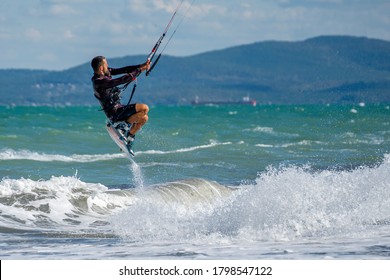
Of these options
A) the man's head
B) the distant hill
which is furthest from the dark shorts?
the distant hill

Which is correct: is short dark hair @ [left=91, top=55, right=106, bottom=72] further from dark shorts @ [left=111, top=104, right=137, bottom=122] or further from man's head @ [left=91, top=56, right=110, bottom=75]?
dark shorts @ [left=111, top=104, right=137, bottom=122]

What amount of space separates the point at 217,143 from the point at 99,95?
84.7 ft

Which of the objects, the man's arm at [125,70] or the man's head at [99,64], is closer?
the man's arm at [125,70]

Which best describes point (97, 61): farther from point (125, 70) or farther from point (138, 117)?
point (138, 117)

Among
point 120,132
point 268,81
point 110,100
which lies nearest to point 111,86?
point 110,100

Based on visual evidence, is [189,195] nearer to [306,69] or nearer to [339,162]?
[339,162]

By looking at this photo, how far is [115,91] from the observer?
15016 mm

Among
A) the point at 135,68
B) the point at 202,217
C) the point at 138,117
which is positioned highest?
the point at 135,68

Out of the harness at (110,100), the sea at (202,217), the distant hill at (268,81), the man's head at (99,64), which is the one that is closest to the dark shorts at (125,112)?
the harness at (110,100)

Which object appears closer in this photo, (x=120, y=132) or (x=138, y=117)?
(x=138, y=117)

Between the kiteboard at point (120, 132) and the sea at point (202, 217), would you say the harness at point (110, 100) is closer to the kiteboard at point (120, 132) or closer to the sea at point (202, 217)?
the kiteboard at point (120, 132)

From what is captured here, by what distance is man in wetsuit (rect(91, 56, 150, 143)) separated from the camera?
14500 mm

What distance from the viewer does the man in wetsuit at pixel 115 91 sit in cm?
1450
